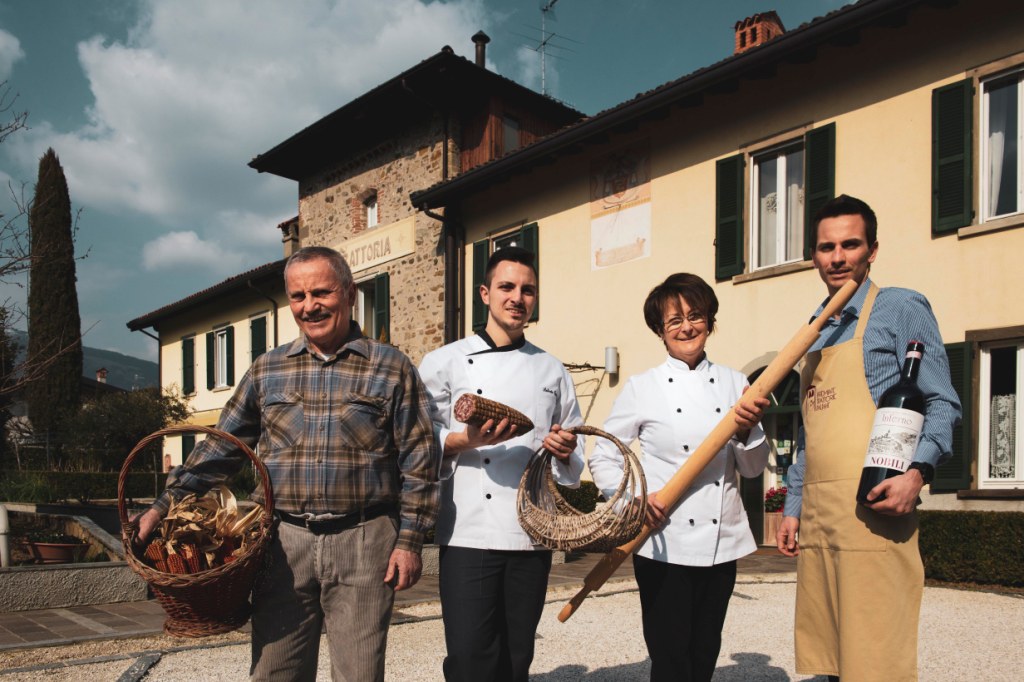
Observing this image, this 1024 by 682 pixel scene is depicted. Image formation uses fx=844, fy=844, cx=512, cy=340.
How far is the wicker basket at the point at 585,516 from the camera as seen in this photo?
2.56 meters

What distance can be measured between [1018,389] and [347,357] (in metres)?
8.12

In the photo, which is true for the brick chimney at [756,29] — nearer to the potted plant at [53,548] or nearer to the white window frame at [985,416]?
the white window frame at [985,416]

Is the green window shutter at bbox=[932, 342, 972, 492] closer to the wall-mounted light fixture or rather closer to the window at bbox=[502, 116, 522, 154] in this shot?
the wall-mounted light fixture

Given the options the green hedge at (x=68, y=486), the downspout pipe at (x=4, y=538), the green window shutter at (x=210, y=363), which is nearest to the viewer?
the downspout pipe at (x=4, y=538)

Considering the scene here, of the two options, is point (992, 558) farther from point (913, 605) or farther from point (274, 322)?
point (274, 322)

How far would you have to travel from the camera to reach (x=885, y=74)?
9.63m

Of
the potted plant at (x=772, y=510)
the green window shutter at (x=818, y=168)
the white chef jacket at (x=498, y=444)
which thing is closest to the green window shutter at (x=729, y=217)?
the green window shutter at (x=818, y=168)

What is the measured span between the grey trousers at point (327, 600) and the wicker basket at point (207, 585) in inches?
5.5

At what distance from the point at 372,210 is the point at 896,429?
641 inches

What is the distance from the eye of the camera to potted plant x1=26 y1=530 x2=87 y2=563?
26.1ft

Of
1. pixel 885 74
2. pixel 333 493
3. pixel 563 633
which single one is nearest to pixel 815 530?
pixel 333 493

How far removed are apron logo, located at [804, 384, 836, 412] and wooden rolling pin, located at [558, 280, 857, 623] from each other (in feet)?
0.35

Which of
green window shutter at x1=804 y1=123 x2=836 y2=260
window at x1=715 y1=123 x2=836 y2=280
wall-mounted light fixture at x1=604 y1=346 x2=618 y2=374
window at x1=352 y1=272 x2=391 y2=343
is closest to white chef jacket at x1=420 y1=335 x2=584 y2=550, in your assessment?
green window shutter at x1=804 y1=123 x2=836 y2=260

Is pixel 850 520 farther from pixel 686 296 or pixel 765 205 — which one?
pixel 765 205
